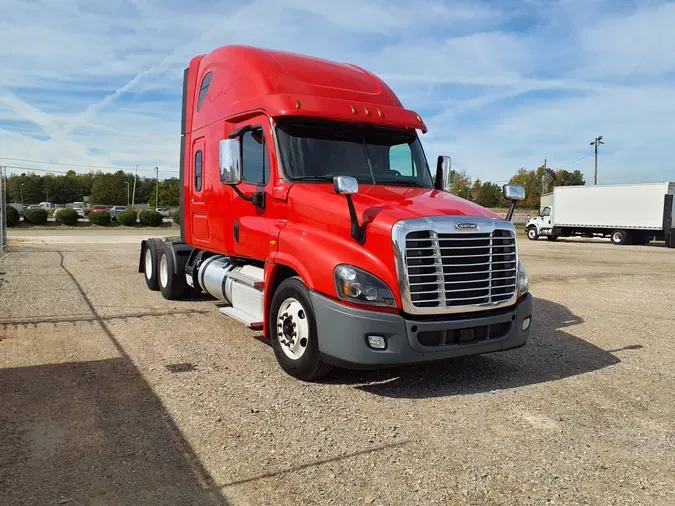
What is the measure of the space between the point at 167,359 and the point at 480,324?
3.17 meters

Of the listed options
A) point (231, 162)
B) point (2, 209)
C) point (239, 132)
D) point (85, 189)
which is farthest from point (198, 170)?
point (85, 189)

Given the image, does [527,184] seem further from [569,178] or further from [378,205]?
[378,205]

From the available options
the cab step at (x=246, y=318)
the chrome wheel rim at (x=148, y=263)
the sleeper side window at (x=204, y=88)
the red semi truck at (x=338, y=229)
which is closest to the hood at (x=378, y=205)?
the red semi truck at (x=338, y=229)

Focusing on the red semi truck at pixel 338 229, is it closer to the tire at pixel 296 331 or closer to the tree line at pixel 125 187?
the tire at pixel 296 331

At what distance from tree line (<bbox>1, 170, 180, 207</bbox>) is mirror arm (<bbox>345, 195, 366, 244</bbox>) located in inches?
3573

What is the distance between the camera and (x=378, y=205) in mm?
4965

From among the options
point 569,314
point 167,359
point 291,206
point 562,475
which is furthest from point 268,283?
point 569,314

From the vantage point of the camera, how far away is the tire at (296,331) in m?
4.89

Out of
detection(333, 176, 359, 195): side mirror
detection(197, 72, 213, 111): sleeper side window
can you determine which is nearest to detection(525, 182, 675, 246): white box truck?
detection(197, 72, 213, 111): sleeper side window

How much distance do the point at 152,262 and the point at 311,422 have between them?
665 cm

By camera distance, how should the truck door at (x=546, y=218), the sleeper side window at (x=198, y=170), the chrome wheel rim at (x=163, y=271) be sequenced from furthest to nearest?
the truck door at (x=546, y=218), the chrome wheel rim at (x=163, y=271), the sleeper side window at (x=198, y=170)

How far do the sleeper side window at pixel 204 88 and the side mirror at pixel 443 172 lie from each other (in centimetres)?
330

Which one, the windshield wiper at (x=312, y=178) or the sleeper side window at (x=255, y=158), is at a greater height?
the sleeper side window at (x=255, y=158)

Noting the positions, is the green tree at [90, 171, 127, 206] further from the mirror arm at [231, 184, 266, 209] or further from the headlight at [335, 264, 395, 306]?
the headlight at [335, 264, 395, 306]
